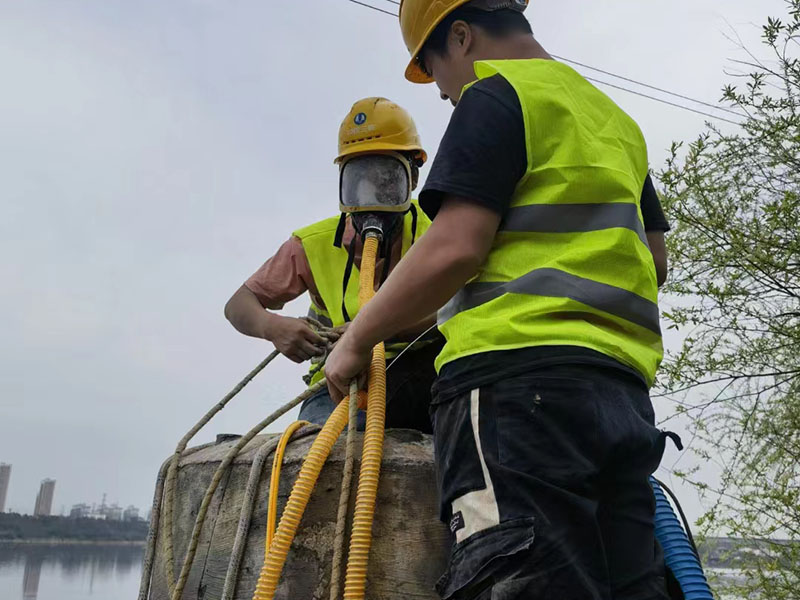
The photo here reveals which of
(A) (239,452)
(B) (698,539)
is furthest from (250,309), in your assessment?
(B) (698,539)

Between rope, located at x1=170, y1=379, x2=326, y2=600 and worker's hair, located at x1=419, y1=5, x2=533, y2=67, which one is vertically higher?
worker's hair, located at x1=419, y1=5, x2=533, y2=67

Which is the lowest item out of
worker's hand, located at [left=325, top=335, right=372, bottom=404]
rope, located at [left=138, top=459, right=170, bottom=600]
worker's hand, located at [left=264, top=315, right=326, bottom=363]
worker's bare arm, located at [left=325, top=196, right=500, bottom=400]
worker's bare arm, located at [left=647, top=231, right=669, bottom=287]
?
rope, located at [left=138, top=459, right=170, bottom=600]

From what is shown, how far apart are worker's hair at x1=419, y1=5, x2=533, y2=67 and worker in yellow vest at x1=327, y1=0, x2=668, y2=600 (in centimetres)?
18

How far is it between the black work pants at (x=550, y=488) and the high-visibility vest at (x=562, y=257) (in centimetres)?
10

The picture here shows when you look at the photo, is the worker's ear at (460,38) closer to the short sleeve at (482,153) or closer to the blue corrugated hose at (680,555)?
the short sleeve at (482,153)

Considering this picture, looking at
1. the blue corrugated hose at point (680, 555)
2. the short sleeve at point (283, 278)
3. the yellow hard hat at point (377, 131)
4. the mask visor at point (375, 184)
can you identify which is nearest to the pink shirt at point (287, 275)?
the short sleeve at point (283, 278)

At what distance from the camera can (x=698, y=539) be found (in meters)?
4.82

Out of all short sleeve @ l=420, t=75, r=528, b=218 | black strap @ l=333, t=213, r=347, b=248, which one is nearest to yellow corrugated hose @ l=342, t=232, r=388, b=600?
short sleeve @ l=420, t=75, r=528, b=218

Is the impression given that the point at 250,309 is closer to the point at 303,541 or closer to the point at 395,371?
the point at 395,371

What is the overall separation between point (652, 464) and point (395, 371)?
4.05 ft

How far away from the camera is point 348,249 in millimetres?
3105

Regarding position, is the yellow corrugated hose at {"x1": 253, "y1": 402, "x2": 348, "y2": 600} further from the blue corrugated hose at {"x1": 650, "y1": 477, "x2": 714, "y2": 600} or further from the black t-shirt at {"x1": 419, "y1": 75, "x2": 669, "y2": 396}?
the blue corrugated hose at {"x1": 650, "y1": 477, "x2": 714, "y2": 600}

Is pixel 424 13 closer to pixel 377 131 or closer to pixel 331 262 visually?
pixel 377 131

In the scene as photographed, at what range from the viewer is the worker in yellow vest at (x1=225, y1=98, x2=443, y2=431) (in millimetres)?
2803
